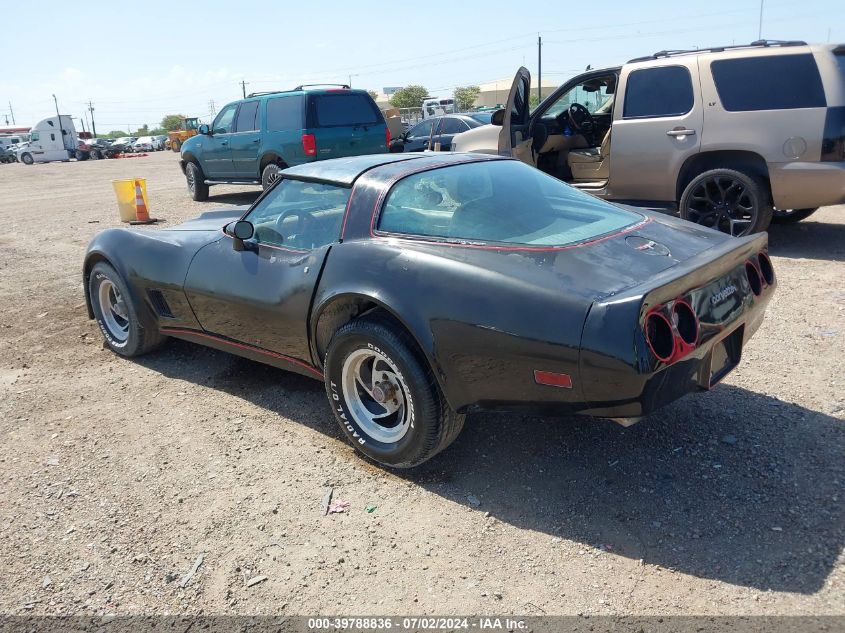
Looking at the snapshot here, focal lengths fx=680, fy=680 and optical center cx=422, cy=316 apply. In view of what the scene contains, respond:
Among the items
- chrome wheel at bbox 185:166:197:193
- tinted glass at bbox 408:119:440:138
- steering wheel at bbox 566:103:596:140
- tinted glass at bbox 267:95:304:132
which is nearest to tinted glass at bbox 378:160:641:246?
steering wheel at bbox 566:103:596:140

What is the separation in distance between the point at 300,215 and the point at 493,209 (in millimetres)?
1142

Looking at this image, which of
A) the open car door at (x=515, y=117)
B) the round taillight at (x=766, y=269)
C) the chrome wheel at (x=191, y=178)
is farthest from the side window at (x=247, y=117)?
the round taillight at (x=766, y=269)

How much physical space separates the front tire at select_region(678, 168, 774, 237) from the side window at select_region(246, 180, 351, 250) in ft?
14.7

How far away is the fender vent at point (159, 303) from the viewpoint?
14.6 ft

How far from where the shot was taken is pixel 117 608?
252 cm

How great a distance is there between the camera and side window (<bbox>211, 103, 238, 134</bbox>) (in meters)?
12.2

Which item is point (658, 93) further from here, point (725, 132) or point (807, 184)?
point (807, 184)

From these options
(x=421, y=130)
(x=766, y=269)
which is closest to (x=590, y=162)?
(x=766, y=269)

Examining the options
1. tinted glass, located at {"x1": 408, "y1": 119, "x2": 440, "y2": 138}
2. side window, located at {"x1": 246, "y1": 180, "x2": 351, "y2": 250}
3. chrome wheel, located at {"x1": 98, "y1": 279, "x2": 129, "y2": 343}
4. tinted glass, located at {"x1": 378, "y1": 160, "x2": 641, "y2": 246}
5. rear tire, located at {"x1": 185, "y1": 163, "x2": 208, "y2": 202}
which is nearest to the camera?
tinted glass, located at {"x1": 378, "y1": 160, "x2": 641, "y2": 246}

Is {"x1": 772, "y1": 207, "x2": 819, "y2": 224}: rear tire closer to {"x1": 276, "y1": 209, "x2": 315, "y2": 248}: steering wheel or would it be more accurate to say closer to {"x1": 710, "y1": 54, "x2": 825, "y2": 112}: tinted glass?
{"x1": 710, "y1": 54, "x2": 825, "y2": 112}: tinted glass

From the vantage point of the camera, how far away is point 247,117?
1174 cm

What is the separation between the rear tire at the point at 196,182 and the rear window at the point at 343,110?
12.2 feet

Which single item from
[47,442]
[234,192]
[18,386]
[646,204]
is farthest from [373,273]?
[234,192]

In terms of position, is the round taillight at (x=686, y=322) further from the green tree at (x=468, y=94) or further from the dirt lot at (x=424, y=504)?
the green tree at (x=468, y=94)
